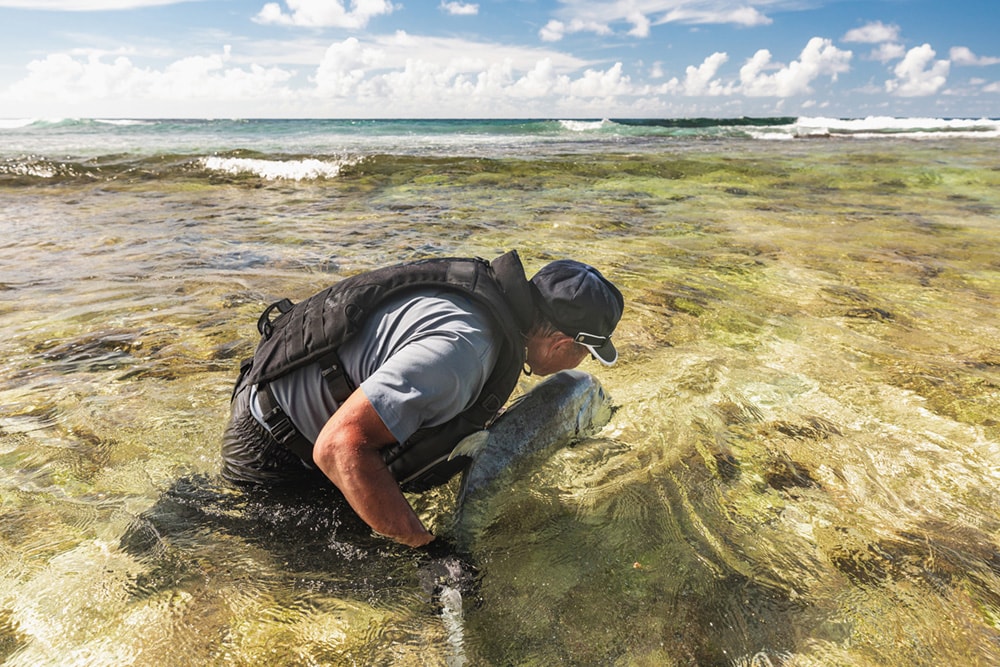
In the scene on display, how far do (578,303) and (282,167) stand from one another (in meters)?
17.1

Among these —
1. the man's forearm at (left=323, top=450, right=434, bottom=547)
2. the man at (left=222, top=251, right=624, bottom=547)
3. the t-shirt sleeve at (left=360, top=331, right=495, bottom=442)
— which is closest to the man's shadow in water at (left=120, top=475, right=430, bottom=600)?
the man at (left=222, top=251, right=624, bottom=547)

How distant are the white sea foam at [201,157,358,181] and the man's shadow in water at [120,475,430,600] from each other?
15.3 meters

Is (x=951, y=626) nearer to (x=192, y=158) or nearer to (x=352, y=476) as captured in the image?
(x=352, y=476)

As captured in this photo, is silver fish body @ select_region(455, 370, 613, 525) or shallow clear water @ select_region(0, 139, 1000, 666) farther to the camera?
silver fish body @ select_region(455, 370, 613, 525)

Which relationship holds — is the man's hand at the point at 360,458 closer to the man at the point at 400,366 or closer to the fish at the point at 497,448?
the man at the point at 400,366

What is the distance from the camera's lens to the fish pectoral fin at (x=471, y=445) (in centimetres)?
275

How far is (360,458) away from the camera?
82.2 inches

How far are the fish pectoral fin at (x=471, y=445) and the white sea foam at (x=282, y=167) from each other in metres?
15.5

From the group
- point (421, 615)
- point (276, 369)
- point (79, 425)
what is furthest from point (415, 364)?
point (79, 425)

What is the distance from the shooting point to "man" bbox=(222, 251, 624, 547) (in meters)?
2.09

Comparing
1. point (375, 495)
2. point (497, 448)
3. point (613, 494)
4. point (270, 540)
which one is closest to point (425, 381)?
point (375, 495)

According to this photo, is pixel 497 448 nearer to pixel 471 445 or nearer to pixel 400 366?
pixel 471 445

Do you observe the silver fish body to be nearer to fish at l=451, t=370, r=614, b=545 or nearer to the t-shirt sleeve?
fish at l=451, t=370, r=614, b=545

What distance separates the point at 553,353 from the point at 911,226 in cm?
1019
